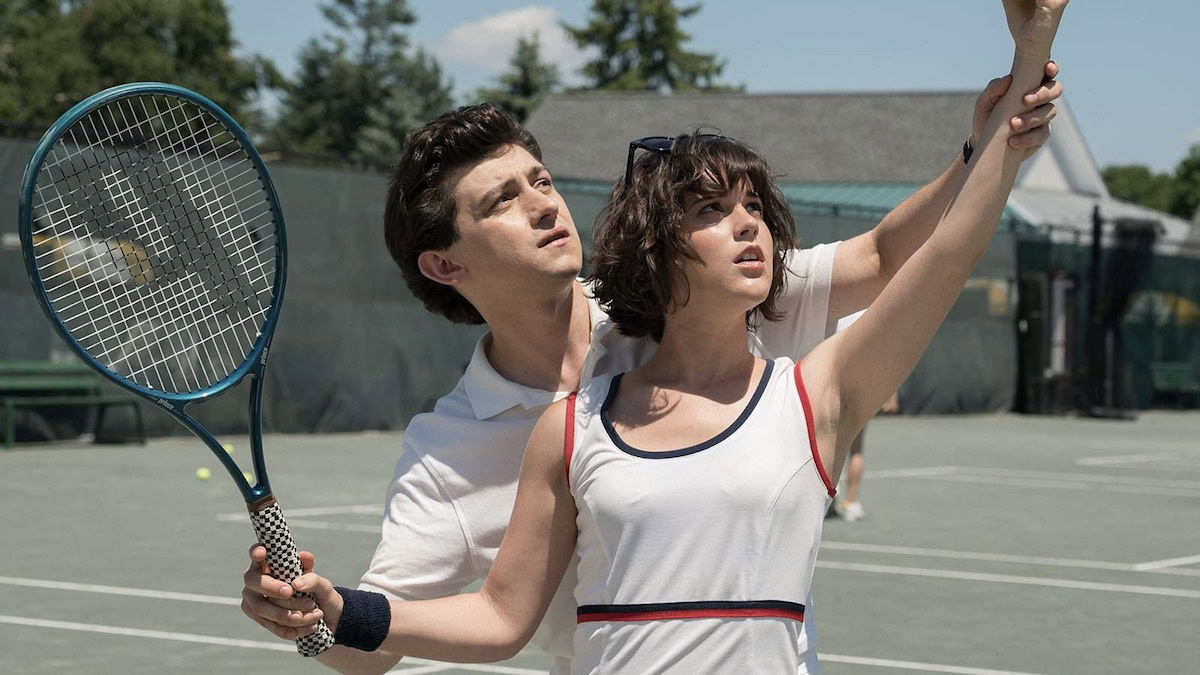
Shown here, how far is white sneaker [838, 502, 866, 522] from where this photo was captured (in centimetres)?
1082

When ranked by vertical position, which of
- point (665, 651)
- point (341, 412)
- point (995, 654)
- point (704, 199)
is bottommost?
point (341, 412)

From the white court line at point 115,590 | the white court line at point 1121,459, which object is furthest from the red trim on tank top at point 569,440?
the white court line at point 1121,459

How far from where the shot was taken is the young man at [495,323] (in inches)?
105

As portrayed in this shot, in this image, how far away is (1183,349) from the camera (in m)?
27.5

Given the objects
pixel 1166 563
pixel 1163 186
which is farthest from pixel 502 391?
pixel 1163 186

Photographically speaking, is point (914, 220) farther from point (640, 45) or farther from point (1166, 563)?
point (640, 45)

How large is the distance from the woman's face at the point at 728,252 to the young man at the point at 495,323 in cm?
27

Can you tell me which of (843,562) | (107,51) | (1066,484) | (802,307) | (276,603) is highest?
(802,307)

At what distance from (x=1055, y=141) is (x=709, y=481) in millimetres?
37559

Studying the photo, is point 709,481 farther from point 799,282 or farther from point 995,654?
point 995,654

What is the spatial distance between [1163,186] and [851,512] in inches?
3140

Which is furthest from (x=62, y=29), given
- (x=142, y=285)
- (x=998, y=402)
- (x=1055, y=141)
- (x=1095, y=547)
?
(x=142, y=285)

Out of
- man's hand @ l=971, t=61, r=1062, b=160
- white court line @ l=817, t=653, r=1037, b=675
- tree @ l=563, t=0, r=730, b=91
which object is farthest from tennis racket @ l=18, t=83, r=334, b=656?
tree @ l=563, t=0, r=730, b=91

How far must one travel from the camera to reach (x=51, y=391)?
15242 millimetres
